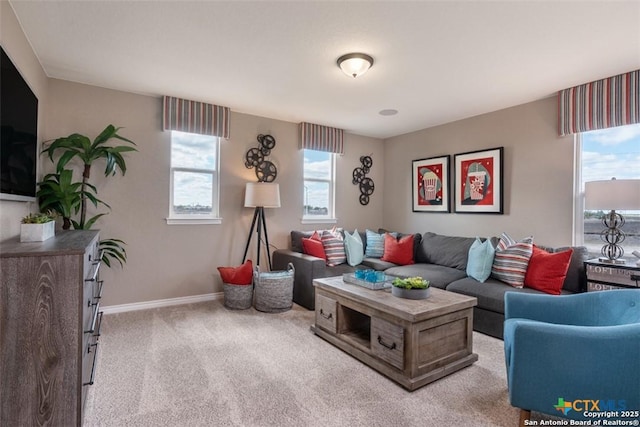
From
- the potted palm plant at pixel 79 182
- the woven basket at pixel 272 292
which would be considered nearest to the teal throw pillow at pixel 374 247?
the woven basket at pixel 272 292

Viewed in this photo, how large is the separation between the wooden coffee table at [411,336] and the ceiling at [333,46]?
196 centimetres

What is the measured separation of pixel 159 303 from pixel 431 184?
4025 millimetres

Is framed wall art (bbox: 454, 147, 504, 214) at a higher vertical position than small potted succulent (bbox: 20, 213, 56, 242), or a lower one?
higher

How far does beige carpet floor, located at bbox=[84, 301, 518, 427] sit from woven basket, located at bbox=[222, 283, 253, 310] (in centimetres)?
64

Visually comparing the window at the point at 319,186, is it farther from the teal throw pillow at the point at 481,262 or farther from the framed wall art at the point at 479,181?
the teal throw pillow at the point at 481,262

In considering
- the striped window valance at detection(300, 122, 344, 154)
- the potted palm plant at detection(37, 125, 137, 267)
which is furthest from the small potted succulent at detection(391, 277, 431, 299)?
the striped window valance at detection(300, 122, 344, 154)

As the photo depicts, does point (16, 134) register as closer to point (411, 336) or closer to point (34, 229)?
point (34, 229)

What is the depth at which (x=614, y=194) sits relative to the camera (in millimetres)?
2777

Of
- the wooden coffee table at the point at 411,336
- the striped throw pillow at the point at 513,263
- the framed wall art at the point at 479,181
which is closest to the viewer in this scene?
the wooden coffee table at the point at 411,336

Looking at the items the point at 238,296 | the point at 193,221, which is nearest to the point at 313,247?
the point at 238,296

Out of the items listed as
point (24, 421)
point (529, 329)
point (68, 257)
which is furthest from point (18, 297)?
point (529, 329)

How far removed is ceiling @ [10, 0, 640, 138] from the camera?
213 centimetres

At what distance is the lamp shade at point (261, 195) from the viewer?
13.1ft

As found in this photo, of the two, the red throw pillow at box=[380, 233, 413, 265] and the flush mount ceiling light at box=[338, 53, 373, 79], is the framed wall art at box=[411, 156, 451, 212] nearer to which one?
the red throw pillow at box=[380, 233, 413, 265]
